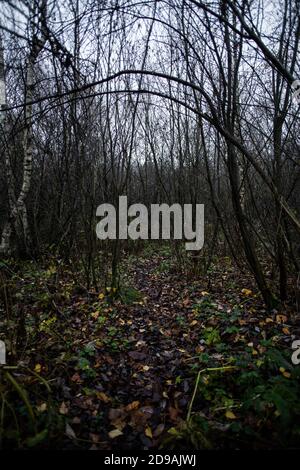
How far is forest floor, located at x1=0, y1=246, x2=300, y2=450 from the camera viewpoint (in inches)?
77.7

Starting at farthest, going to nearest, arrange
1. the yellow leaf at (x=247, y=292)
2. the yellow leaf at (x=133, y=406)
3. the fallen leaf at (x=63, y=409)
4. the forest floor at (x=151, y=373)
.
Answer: the yellow leaf at (x=247, y=292) → the yellow leaf at (x=133, y=406) → the fallen leaf at (x=63, y=409) → the forest floor at (x=151, y=373)

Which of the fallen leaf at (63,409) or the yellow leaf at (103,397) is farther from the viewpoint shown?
the yellow leaf at (103,397)

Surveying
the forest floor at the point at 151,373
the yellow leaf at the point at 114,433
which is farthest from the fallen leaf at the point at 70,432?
the yellow leaf at the point at 114,433

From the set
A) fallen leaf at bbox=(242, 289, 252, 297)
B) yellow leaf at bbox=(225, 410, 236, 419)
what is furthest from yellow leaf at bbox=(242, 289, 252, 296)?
yellow leaf at bbox=(225, 410, 236, 419)

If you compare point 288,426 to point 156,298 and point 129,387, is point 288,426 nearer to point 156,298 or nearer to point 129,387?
point 129,387

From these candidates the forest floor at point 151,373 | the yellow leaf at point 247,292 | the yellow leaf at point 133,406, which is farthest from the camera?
the yellow leaf at point 247,292

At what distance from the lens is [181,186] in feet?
23.4

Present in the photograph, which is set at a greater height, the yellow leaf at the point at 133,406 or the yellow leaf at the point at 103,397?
the yellow leaf at the point at 103,397

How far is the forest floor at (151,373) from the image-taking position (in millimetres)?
1975

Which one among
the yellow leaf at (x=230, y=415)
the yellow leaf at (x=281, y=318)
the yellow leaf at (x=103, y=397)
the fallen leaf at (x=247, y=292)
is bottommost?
the yellow leaf at (x=103, y=397)

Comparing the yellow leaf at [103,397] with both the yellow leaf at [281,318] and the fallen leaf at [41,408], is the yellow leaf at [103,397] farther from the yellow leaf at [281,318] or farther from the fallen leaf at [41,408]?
the yellow leaf at [281,318]

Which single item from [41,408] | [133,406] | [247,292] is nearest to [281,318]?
[247,292]
